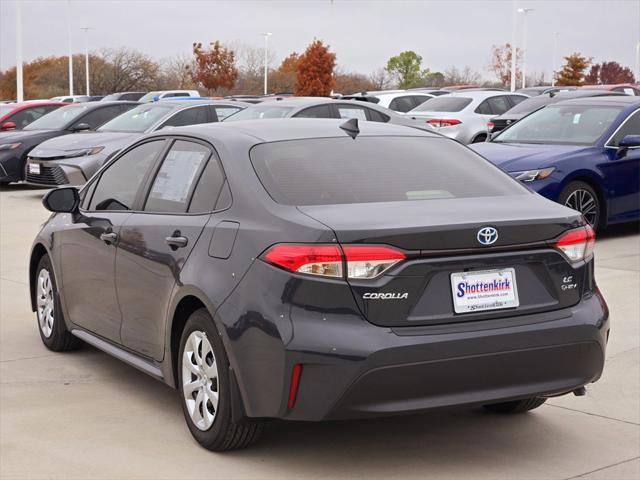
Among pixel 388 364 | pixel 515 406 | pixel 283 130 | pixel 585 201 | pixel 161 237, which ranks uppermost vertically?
pixel 283 130

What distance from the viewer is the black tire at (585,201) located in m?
11.6

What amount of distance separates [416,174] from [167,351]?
1.46m

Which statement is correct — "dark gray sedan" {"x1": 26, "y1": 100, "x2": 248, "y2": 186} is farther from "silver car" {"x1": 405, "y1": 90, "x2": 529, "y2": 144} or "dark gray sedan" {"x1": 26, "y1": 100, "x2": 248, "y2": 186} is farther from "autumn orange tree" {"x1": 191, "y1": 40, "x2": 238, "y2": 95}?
"autumn orange tree" {"x1": 191, "y1": 40, "x2": 238, "y2": 95}

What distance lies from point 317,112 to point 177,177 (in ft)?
35.2

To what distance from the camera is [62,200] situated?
21.5 ft

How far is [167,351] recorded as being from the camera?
5328mm

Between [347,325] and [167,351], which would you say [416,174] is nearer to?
[347,325]

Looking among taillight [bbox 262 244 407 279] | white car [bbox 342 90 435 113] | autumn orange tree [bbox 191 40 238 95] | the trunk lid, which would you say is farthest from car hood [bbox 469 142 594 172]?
autumn orange tree [bbox 191 40 238 95]

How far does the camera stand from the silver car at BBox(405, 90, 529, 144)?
2158 centimetres

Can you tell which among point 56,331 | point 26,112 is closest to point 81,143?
point 26,112

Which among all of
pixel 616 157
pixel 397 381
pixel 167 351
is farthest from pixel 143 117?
pixel 397 381

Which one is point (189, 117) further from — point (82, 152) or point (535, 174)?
point (535, 174)

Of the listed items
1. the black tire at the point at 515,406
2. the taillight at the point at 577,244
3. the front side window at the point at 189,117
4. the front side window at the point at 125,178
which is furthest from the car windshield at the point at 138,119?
the taillight at the point at 577,244

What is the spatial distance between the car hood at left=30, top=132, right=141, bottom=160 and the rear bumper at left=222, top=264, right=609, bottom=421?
12336 mm
